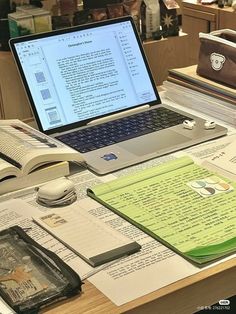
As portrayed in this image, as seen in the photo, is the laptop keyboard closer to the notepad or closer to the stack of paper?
the stack of paper

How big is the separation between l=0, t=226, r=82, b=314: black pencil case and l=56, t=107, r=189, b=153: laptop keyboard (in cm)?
42

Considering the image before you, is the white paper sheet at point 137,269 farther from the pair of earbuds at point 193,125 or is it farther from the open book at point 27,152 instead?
the pair of earbuds at point 193,125

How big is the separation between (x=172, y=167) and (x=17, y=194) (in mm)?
337

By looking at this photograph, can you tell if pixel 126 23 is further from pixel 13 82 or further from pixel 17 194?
pixel 17 194

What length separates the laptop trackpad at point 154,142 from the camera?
1478 millimetres

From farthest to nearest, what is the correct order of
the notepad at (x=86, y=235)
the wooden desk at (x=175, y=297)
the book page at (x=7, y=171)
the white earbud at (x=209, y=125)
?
the white earbud at (x=209, y=125) → the book page at (x=7, y=171) → the notepad at (x=86, y=235) → the wooden desk at (x=175, y=297)

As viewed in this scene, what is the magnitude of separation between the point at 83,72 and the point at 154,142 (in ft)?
0.89

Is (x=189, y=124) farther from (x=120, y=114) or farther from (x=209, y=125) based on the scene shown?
(x=120, y=114)

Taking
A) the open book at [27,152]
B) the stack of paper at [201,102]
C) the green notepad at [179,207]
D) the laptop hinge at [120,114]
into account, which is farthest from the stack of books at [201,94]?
the open book at [27,152]

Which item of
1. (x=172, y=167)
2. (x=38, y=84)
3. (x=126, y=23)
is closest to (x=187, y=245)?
(x=172, y=167)

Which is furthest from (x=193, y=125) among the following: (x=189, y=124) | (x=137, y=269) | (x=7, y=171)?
(x=137, y=269)

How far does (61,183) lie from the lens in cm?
128

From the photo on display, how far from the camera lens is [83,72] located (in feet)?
5.31

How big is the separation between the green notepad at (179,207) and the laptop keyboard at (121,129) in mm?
192
